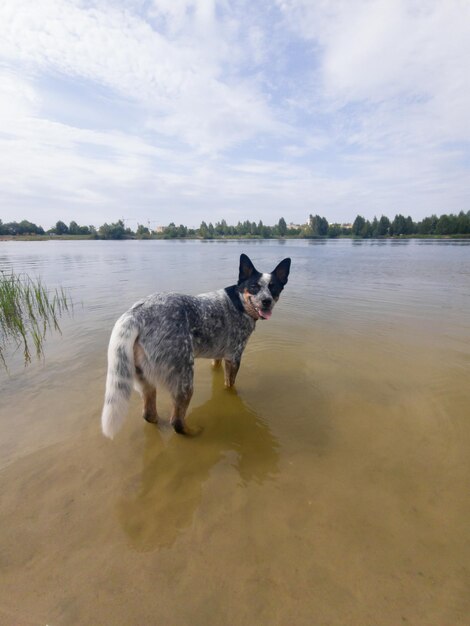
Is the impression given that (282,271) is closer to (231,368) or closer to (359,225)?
(231,368)

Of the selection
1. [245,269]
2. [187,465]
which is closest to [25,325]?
[245,269]

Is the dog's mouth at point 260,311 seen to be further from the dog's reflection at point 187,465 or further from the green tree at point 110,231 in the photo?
the green tree at point 110,231

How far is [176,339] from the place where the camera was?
3324mm

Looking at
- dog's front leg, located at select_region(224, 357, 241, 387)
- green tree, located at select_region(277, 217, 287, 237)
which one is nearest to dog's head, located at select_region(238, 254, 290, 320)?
dog's front leg, located at select_region(224, 357, 241, 387)

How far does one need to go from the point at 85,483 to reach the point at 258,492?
5.93 feet

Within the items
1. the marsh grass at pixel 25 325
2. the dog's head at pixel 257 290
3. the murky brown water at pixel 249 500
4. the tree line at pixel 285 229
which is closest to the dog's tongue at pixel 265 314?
the dog's head at pixel 257 290

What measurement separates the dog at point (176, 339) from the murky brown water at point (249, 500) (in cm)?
67

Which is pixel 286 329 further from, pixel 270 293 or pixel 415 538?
pixel 415 538

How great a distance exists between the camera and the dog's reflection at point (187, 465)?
241 cm

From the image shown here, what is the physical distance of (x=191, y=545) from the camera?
7.28 feet

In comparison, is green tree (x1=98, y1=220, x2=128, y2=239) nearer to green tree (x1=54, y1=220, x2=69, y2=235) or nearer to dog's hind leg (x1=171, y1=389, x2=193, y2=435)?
green tree (x1=54, y1=220, x2=69, y2=235)

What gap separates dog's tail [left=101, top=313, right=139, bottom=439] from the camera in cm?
273

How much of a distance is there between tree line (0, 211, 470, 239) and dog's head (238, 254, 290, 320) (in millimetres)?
96849

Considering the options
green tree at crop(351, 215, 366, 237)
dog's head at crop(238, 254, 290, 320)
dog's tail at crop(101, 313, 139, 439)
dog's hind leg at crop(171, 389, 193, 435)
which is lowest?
dog's hind leg at crop(171, 389, 193, 435)
